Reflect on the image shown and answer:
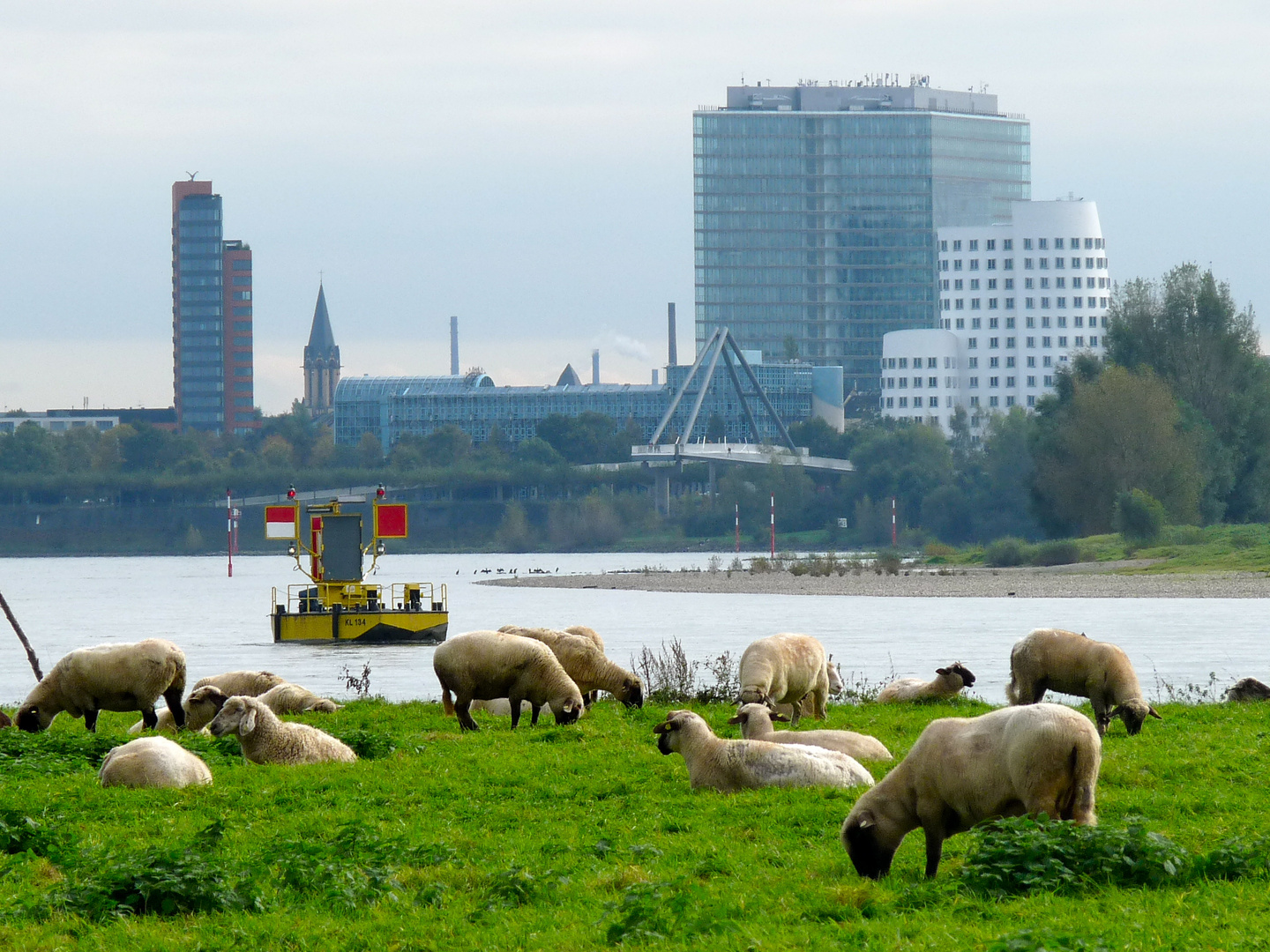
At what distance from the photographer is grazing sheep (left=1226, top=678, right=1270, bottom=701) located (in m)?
19.3

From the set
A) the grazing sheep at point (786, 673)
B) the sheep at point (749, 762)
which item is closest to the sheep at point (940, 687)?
the grazing sheep at point (786, 673)

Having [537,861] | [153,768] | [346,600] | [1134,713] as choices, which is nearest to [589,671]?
[1134,713]

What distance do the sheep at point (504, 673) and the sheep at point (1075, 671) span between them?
407 centimetres

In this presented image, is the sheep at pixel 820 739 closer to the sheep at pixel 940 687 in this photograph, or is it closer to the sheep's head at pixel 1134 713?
the sheep's head at pixel 1134 713

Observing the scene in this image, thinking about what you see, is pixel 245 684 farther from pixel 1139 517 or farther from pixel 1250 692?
pixel 1139 517

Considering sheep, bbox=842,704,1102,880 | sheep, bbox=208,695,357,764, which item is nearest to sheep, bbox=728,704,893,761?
sheep, bbox=208,695,357,764

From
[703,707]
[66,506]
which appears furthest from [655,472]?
[703,707]

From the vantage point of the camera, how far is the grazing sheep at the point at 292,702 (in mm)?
18141

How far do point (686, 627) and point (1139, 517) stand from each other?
3597 cm

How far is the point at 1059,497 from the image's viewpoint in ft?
288

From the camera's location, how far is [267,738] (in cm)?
1432

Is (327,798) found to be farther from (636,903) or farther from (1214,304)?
(1214,304)

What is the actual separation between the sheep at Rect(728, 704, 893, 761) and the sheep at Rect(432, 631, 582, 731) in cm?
290

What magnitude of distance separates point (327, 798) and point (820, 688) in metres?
6.65
